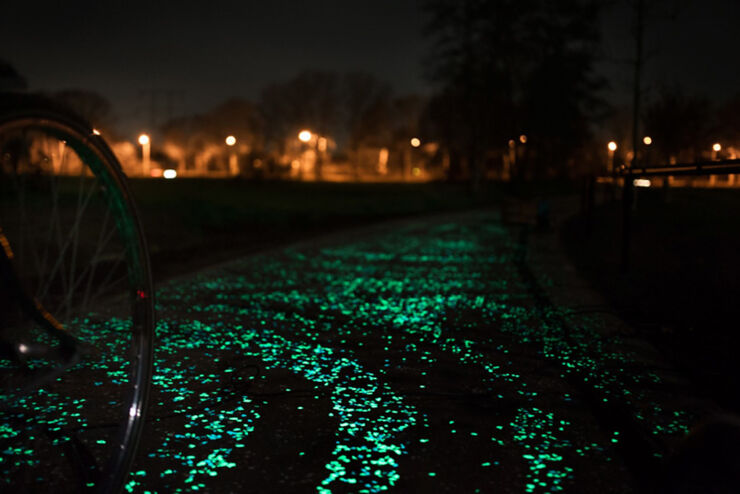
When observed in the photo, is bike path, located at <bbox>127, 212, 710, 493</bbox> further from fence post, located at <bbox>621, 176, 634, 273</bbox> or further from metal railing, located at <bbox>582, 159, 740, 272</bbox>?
fence post, located at <bbox>621, 176, 634, 273</bbox>

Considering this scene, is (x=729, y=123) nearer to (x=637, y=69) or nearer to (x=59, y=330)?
(x=637, y=69)

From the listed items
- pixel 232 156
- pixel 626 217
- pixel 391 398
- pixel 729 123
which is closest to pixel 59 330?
pixel 391 398

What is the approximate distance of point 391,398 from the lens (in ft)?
14.0

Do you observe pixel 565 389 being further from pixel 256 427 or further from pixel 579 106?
pixel 579 106

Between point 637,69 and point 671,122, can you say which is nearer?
point 637,69

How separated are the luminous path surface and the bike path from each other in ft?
0.04

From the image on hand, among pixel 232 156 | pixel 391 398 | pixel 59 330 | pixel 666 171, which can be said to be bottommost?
pixel 391 398

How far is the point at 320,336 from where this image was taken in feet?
19.6

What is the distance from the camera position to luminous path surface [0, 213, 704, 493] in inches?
124

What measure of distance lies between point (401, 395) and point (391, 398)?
87mm

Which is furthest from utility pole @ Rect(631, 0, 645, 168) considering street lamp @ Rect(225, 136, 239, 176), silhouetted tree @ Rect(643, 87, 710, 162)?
street lamp @ Rect(225, 136, 239, 176)

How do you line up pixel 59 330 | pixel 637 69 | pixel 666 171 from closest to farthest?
pixel 59 330 < pixel 666 171 < pixel 637 69

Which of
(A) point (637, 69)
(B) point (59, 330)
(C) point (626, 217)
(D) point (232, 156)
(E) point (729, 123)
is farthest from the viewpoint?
(D) point (232, 156)

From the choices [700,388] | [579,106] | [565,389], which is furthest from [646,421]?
[579,106]
